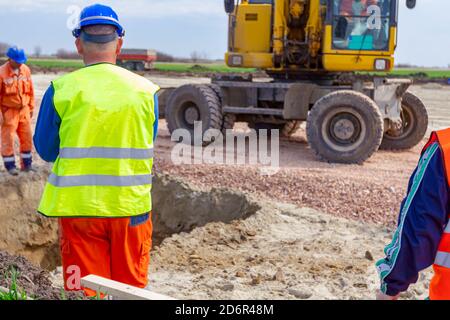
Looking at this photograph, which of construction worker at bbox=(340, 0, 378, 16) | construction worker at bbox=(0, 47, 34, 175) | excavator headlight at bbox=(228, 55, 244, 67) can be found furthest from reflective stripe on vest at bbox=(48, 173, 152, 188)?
excavator headlight at bbox=(228, 55, 244, 67)

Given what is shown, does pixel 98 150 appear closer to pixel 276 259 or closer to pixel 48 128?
pixel 48 128

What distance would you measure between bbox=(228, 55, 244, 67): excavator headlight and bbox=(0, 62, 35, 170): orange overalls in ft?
16.4

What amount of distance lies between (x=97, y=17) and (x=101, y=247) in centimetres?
126

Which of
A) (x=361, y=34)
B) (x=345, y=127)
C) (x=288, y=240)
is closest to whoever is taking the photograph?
(x=288, y=240)

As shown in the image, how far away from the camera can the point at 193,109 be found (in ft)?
45.5

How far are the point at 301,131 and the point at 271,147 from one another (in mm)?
2851

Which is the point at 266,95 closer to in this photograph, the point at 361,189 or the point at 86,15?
the point at 361,189

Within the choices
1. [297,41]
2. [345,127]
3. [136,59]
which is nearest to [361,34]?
[297,41]

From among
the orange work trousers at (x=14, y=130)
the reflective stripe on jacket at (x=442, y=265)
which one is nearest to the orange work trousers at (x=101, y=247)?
the reflective stripe on jacket at (x=442, y=265)

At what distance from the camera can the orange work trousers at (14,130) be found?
378 inches

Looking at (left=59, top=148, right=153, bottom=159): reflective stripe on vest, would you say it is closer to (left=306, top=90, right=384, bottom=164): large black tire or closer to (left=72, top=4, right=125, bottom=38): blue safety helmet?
(left=72, top=4, right=125, bottom=38): blue safety helmet

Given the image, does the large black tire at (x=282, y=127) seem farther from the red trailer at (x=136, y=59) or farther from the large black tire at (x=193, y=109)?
the red trailer at (x=136, y=59)

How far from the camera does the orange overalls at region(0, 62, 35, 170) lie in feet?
31.5

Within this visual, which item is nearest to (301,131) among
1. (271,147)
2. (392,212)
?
(271,147)
